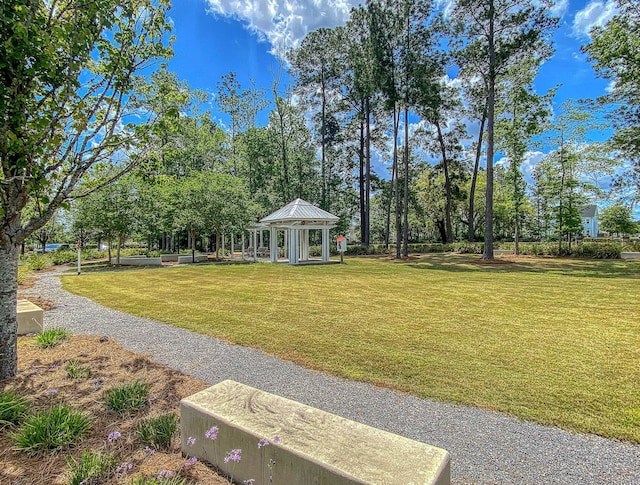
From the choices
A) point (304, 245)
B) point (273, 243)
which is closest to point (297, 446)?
point (273, 243)

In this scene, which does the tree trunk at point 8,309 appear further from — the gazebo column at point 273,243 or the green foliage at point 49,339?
the gazebo column at point 273,243

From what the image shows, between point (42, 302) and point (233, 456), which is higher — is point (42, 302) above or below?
below

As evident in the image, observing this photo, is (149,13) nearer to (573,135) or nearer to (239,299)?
(239,299)

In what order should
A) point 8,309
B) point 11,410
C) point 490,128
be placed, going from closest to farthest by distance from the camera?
point 11,410 < point 8,309 < point 490,128

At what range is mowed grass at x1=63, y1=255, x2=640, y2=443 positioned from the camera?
10.6ft

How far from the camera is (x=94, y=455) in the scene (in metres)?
2.09

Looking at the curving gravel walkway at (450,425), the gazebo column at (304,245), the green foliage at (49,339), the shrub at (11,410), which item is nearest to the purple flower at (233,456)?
the curving gravel walkway at (450,425)

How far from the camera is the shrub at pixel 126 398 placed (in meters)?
2.78

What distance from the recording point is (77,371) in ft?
11.4

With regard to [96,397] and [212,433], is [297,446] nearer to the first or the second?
[212,433]

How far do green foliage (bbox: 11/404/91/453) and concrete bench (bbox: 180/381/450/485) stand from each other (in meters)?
0.79

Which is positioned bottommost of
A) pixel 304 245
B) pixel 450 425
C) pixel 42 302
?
pixel 450 425

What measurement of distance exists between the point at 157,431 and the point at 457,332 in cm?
457

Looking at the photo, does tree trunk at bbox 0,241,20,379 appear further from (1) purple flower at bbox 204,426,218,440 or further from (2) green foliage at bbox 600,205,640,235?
(2) green foliage at bbox 600,205,640,235
